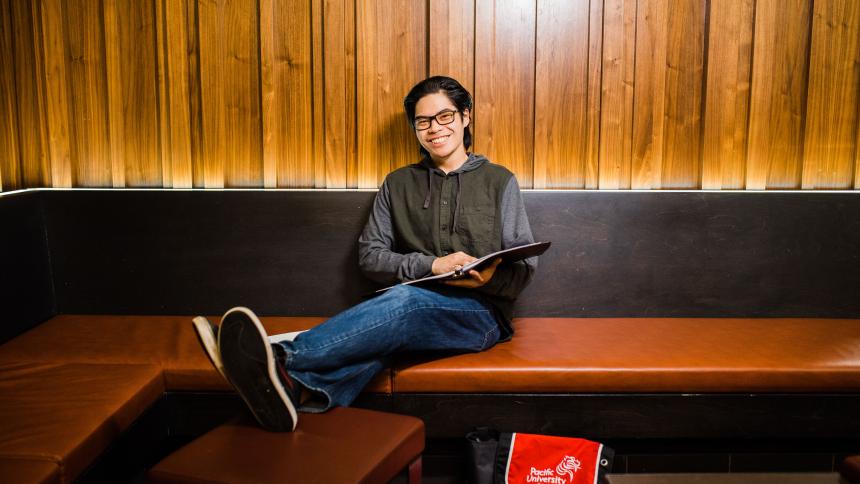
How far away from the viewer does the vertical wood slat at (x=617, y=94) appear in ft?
8.98

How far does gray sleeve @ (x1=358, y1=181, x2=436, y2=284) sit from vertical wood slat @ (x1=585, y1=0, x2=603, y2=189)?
0.86m

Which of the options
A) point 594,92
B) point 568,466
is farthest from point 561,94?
point 568,466

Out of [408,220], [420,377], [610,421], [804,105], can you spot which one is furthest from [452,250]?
[804,105]

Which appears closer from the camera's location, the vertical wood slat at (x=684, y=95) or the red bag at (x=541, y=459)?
the red bag at (x=541, y=459)

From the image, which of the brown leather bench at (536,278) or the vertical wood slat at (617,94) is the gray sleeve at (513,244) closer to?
the brown leather bench at (536,278)

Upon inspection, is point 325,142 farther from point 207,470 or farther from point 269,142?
point 207,470

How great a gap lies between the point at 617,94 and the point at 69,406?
2199mm

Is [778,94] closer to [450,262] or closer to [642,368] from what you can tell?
[642,368]

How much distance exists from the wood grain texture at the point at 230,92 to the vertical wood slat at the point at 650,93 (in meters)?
1.53


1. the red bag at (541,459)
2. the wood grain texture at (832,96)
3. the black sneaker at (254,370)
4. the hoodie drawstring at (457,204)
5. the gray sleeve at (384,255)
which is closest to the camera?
the black sneaker at (254,370)

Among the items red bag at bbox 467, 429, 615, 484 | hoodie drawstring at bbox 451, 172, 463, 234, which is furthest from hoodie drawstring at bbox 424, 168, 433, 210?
red bag at bbox 467, 429, 615, 484

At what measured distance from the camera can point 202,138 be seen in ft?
9.37

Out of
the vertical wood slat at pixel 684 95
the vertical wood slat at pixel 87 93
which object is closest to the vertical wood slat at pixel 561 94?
the vertical wood slat at pixel 684 95

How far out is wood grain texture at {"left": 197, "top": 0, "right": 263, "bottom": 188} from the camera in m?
2.79
